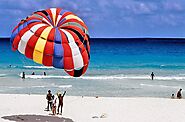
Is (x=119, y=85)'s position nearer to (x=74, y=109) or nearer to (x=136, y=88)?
(x=136, y=88)

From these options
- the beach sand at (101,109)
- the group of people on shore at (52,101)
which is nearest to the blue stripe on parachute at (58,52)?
the group of people on shore at (52,101)

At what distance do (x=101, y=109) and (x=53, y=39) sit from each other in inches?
281

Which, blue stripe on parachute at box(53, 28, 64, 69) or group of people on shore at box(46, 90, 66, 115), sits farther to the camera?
group of people on shore at box(46, 90, 66, 115)

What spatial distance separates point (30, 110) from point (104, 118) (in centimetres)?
457

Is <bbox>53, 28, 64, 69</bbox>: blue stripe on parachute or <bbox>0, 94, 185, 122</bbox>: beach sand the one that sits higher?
<bbox>53, 28, 64, 69</bbox>: blue stripe on parachute

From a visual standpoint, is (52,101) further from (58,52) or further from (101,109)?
(58,52)

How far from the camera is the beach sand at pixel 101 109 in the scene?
64.0 ft

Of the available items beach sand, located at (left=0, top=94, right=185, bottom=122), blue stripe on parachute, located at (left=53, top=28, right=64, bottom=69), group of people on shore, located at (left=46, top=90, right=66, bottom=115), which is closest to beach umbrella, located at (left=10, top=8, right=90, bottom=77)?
blue stripe on parachute, located at (left=53, top=28, right=64, bottom=69)

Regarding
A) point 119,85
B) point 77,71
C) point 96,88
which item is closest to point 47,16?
point 77,71

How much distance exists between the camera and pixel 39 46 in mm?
16250

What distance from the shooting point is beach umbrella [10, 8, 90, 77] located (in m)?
16.4

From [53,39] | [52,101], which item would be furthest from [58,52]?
[52,101]

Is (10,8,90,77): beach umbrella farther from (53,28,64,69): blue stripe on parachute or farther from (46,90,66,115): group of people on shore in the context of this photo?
(46,90,66,115): group of people on shore

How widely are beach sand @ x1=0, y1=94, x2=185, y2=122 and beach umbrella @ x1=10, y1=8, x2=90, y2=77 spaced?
377 centimetres
